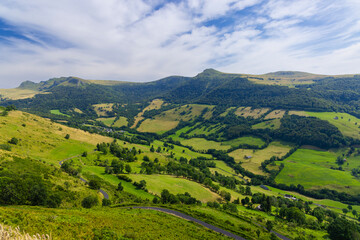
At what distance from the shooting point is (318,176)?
167 m

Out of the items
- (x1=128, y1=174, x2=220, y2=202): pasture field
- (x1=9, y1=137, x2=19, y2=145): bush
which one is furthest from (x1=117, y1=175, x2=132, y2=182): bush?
(x1=9, y1=137, x2=19, y2=145): bush

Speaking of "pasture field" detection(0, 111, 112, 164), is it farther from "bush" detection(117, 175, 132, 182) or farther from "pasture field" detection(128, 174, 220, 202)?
"pasture field" detection(128, 174, 220, 202)

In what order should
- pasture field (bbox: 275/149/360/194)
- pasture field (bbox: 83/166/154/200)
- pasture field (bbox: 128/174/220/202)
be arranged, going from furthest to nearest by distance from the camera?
pasture field (bbox: 275/149/360/194) < pasture field (bbox: 128/174/220/202) < pasture field (bbox: 83/166/154/200)

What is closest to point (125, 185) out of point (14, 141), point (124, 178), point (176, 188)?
point (124, 178)

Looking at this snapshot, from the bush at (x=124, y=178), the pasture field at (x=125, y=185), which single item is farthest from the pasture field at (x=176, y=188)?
the pasture field at (x=125, y=185)

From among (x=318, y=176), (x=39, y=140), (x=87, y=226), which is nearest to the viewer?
(x=87, y=226)

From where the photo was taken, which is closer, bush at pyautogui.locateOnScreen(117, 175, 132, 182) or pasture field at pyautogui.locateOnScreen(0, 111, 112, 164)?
bush at pyautogui.locateOnScreen(117, 175, 132, 182)

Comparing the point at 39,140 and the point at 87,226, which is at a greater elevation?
the point at 87,226

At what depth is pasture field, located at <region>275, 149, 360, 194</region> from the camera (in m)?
152

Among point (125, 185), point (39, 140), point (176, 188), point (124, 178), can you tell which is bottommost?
point (176, 188)

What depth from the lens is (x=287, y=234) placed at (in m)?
72.6

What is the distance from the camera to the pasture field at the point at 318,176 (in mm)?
151562

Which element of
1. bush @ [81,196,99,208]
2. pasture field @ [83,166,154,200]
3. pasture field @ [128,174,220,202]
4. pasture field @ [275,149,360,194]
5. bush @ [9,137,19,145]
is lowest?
pasture field @ [275,149,360,194]

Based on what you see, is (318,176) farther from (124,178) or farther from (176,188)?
(124,178)
